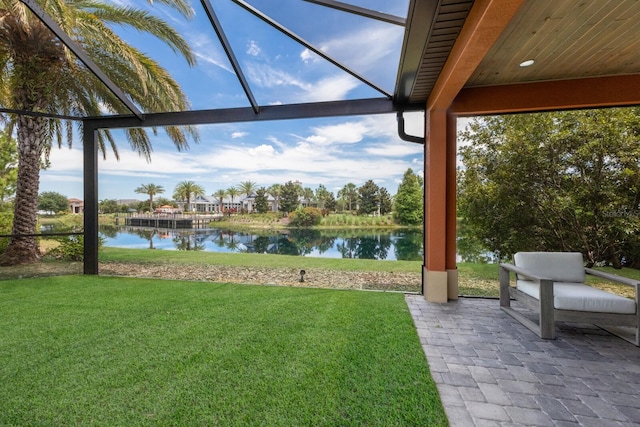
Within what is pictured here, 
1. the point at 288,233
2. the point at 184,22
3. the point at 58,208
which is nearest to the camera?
the point at 184,22

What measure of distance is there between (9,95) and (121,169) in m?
2.85

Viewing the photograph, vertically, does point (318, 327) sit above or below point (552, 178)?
below

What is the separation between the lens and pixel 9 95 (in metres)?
5.71

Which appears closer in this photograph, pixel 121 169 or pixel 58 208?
pixel 58 208

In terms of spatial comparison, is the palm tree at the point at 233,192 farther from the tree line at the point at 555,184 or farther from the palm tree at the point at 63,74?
the tree line at the point at 555,184

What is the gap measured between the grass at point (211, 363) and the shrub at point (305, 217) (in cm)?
450

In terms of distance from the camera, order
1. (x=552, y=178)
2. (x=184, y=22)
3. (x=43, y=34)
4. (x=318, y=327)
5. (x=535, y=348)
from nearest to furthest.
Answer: (x=535, y=348), (x=318, y=327), (x=184, y=22), (x=552, y=178), (x=43, y=34)

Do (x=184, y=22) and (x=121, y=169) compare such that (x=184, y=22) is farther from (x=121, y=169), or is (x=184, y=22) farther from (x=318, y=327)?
(x=121, y=169)

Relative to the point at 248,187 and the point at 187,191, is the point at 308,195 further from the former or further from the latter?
the point at 187,191

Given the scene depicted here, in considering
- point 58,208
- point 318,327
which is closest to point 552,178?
point 318,327

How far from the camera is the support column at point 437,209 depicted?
12.5ft

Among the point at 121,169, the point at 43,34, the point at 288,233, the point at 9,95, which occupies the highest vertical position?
the point at 43,34

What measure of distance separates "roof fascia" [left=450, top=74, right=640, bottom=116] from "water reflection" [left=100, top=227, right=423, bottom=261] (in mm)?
3482

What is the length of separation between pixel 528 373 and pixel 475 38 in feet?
8.55
